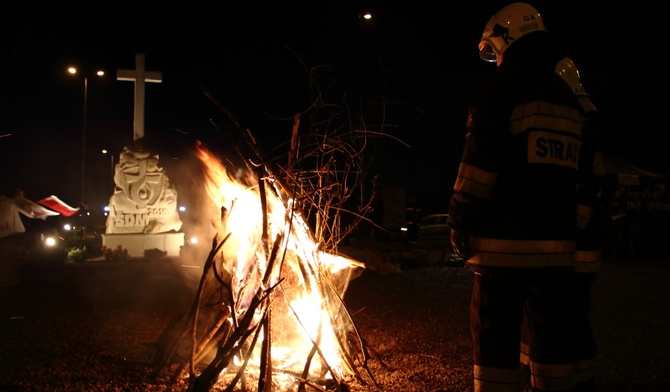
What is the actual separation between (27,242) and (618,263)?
16.3 meters

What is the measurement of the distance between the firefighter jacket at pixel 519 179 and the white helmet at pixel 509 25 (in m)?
0.48

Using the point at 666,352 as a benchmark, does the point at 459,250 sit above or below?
above

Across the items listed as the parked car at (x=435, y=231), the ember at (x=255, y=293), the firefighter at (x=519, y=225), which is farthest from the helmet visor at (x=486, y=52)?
the parked car at (x=435, y=231)

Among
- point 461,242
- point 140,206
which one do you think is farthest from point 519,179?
point 140,206

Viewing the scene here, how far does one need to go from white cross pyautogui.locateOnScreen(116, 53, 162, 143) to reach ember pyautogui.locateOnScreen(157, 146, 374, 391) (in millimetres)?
10774

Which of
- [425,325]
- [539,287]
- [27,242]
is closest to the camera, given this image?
[539,287]

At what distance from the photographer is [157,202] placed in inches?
534

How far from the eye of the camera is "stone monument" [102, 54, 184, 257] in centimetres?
1314

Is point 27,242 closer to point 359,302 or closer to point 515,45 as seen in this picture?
point 359,302

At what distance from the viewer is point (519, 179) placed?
9.18 feet

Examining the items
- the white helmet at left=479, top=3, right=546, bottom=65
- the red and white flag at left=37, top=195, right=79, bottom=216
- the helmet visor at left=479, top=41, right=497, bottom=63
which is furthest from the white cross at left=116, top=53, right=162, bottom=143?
the white helmet at left=479, top=3, right=546, bottom=65

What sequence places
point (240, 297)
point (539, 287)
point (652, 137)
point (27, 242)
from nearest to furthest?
point (539, 287) < point (240, 297) < point (27, 242) < point (652, 137)

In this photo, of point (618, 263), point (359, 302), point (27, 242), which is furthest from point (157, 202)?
point (618, 263)

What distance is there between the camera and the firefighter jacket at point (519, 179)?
2.76 m
